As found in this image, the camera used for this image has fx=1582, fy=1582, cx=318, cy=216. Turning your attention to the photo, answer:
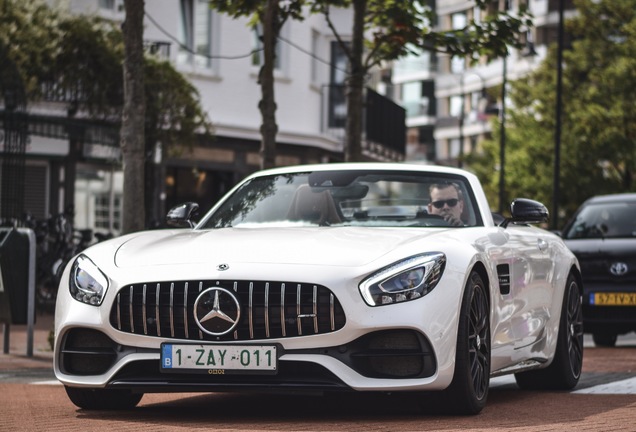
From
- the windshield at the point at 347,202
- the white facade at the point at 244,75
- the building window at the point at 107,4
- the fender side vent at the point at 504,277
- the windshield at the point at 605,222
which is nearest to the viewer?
the fender side vent at the point at 504,277

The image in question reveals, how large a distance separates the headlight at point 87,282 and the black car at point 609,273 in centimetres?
970

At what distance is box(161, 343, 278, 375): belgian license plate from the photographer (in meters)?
8.00

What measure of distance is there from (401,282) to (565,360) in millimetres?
3171

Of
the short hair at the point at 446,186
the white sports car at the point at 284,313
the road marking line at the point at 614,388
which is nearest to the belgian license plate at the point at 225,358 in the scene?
the white sports car at the point at 284,313

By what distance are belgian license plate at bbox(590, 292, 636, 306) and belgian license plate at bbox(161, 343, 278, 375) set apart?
33.0 feet

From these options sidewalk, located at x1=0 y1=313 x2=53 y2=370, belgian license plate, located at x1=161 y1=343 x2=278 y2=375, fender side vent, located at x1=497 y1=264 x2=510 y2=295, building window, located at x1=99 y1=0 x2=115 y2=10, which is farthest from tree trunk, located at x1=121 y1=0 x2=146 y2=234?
building window, located at x1=99 y1=0 x2=115 y2=10

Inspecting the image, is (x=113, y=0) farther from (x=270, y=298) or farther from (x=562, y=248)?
(x=270, y=298)

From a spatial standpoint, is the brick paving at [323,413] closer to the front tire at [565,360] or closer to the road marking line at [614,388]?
the road marking line at [614,388]

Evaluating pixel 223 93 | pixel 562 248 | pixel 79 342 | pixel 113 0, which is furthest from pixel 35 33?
pixel 79 342

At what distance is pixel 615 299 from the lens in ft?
57.3

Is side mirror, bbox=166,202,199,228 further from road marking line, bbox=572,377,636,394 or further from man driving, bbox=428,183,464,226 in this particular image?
road marking line, bbox=572,377,636,394

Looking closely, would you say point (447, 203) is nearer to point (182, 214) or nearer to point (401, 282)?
point (182, 214)

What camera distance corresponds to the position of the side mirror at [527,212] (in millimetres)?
9922

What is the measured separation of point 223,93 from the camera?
3366 centimetres
